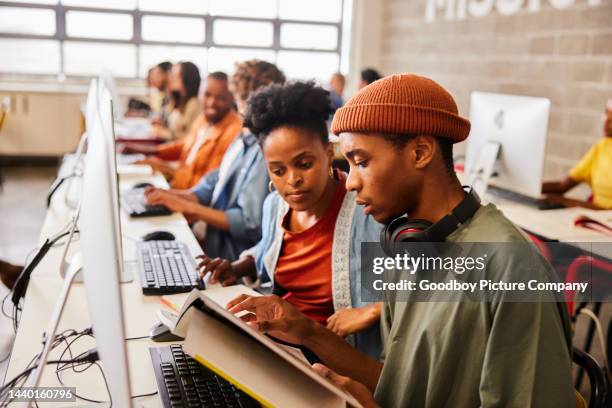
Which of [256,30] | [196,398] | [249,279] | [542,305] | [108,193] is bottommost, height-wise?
[249,279]

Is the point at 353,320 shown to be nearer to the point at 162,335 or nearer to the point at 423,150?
the point at 162,335

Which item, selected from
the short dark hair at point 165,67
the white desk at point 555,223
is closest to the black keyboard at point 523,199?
the white desk at point 555,223

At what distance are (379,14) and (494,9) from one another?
2.15 meters

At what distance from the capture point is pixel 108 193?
69 centimetres

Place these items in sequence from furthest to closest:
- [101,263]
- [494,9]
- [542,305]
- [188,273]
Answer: [494,9] < [188,273] < [542,305] < [101,263]

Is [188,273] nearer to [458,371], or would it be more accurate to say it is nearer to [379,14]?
[458,371]

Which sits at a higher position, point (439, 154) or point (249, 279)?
point (439, 154)

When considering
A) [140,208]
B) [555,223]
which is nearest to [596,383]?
[555,223]

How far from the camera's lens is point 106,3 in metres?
6.43

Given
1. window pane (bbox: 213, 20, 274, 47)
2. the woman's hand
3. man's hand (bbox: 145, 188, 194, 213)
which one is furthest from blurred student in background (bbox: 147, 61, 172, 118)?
the woman's hand

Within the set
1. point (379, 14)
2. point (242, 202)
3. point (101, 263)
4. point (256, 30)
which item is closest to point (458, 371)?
point (101, 263)

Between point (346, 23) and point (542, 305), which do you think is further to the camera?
point (346, 23)

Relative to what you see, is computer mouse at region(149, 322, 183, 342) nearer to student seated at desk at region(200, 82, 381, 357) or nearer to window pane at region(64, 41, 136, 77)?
student seated at desk at region(200, 82, 381, 357)

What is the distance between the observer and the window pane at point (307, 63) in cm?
698
